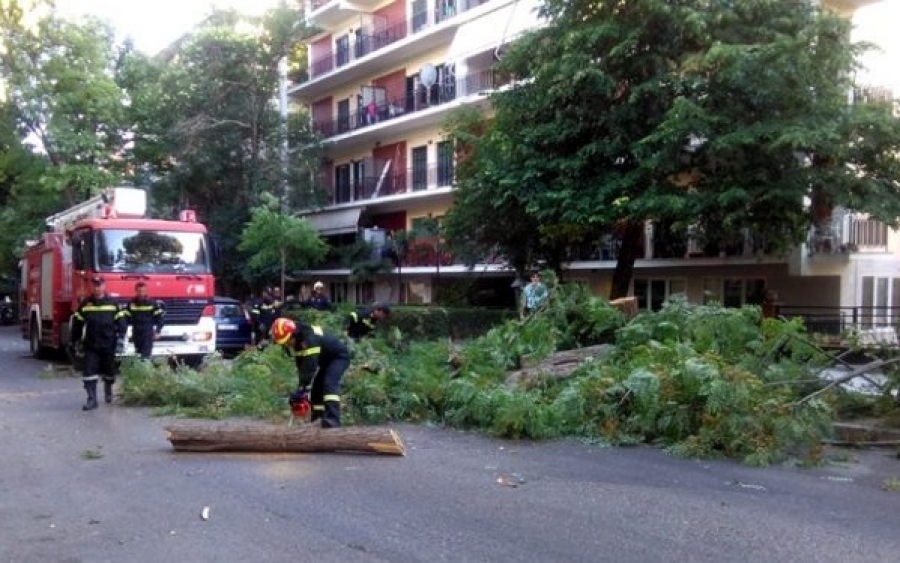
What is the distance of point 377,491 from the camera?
23.5 ft

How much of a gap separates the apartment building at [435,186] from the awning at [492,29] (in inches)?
1.8

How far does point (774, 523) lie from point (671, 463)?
90.1 inches

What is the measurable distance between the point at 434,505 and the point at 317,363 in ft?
9.75

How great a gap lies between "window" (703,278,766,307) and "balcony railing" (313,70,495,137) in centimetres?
944

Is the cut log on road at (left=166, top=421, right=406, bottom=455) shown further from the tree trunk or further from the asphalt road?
the tree trunk

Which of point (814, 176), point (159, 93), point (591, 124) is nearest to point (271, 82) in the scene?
point (159, 93)

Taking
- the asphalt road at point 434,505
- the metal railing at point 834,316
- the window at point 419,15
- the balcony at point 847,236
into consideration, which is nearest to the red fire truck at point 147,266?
the asphalt road at point 434,505

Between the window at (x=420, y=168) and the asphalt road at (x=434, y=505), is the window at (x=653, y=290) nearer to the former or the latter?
the window at (x=420, y=168)

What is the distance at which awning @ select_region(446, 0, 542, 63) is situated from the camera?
88.2ft

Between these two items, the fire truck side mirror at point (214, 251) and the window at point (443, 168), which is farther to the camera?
the window at point (443, 168)

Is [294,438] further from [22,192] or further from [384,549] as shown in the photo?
[22,192]

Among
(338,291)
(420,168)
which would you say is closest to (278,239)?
(420,168)

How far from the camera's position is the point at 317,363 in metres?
9.30

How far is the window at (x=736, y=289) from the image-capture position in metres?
23.8
